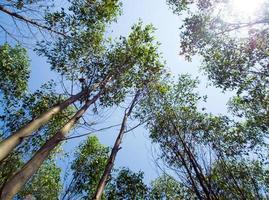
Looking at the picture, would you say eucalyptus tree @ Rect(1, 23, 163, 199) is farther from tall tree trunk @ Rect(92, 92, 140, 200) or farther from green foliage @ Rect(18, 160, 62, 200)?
green foliage @ Rect(18, 160, 62, 200)

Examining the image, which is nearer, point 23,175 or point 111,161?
point 23,175

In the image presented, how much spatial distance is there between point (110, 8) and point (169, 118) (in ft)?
17.6

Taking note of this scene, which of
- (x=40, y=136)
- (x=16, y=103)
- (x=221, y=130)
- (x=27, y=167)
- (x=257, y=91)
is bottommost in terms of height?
(x=27, y=167)

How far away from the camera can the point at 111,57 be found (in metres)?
14.0

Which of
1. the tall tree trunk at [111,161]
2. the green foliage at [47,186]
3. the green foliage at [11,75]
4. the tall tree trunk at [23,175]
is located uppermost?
the green foliage at [11,75]

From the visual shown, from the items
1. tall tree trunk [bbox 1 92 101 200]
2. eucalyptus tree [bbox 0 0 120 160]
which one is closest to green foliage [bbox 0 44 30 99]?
eucalyptus tree [bbox 0 0 120 160]

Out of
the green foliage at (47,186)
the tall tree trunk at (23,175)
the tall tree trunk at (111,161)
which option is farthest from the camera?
the green foliage at (47,186)

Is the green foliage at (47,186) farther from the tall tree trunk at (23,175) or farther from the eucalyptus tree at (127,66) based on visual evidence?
the tall tree trunk at (23,175)

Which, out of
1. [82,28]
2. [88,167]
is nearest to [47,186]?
[88,167]

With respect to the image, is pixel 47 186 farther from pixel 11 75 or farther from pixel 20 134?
pixel 20 134

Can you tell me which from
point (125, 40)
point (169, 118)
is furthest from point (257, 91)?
point (125, 40)

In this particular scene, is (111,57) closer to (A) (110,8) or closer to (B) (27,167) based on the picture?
(A) (110,8)

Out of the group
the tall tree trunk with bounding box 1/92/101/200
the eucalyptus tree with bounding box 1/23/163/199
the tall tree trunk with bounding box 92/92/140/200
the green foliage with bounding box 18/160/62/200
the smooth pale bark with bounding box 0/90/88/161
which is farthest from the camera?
the green foliage with bounding box 18/160/62/200

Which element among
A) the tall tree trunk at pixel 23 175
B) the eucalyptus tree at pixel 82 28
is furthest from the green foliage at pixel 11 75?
the tall tree trunk at pixel 23 175
